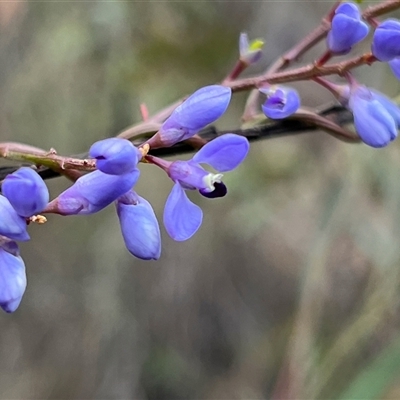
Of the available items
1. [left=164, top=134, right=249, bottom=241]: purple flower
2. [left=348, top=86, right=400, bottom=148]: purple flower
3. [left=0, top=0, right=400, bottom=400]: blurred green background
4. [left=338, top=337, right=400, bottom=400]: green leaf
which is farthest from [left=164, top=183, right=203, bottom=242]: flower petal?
[left=0, top=0, right=400, bottom=400]: blurred green background

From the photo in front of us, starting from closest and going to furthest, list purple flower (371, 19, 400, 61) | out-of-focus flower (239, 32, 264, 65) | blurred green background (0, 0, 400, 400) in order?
purple flower (371, 19, 400, 61) < out-of-focus flower (239, 32, 264, 65) < blurred green background (0, 0, 400, 400)

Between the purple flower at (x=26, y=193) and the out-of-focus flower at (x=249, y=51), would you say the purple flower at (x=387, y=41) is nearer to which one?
the out-of-focus flower at (x=249, y=51)

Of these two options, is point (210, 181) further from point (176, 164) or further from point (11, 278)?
point (11, 278)

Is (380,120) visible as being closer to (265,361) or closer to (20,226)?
(20,226)

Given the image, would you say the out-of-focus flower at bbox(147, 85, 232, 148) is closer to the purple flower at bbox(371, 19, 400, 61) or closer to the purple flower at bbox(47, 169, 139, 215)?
the purple flower at bbox(47, 169, 139, 215)

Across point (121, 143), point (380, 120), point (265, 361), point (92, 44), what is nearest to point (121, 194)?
point (121, 143)

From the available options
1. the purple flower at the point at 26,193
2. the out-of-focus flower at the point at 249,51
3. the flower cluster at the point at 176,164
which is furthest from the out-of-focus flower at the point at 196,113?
the out-of-focus flower at the point at 249,51
